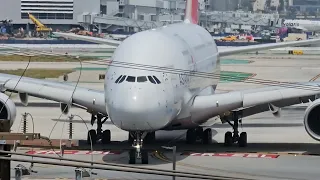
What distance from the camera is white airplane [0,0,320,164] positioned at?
2848 cm

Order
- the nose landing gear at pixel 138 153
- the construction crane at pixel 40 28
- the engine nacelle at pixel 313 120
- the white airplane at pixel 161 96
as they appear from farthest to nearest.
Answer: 1. the construction crane at pixel 40 28
2. the engine nacelle at pixel 313 120
3. the nose landing gear at pixel 138 153
4. the white airplane at pixel 161 96

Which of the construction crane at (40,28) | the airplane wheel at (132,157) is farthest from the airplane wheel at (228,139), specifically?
the construction crane at (40,28)

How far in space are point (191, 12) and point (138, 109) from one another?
20282 mm

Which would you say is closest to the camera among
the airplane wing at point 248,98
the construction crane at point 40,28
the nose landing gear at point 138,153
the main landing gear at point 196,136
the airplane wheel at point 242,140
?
the nose landing gear at point 138,153

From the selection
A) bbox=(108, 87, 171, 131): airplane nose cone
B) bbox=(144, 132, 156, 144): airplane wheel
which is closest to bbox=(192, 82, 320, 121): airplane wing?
bbox=(144, 132, 156, 144): airplane wheel

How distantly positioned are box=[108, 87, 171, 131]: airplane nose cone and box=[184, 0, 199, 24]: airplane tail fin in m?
18.2

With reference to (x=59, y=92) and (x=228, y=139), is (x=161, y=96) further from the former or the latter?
(x=228, y=139)

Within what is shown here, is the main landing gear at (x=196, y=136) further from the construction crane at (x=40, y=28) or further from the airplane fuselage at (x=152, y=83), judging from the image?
the construction crane at (x=40, y=28)

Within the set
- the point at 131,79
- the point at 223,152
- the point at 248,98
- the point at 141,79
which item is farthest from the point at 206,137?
the point at 131,79

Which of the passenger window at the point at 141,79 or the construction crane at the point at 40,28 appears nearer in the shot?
the passenger window at the point at 141,79

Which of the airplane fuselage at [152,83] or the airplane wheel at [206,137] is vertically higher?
the airplane fuselage at [152,83]

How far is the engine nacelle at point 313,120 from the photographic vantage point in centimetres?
3147

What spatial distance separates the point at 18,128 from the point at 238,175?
14027 millimetres

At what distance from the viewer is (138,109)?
2792cm
